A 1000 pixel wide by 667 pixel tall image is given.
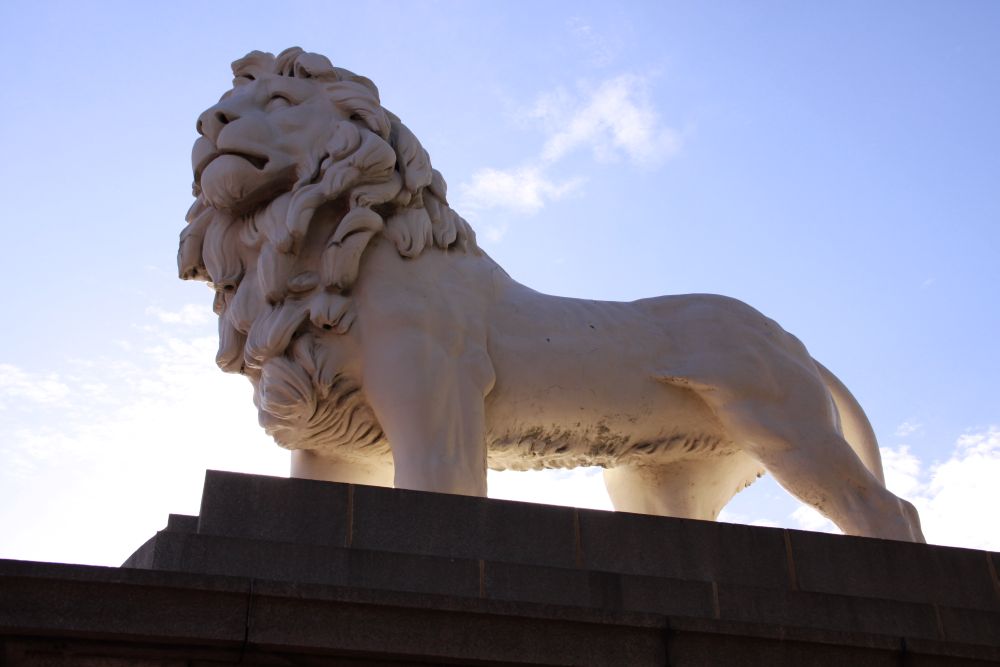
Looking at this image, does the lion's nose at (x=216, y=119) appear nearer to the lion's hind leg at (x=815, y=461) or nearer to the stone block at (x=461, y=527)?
the stone block at (x=461, y=527)

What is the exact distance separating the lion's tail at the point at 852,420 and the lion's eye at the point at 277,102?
11.9 feet

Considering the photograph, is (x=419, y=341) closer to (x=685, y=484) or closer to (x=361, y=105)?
(x=361, y=105)

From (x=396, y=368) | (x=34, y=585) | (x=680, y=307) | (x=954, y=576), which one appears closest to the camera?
(x=34, y=585)

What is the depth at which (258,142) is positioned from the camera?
6.94 meters

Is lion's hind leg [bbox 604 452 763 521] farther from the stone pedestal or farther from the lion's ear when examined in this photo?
the lion's ear

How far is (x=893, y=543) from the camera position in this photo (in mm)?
5879

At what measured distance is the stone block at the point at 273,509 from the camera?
494cm

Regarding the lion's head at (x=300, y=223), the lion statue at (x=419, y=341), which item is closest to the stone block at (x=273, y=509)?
the lion statue at (x=419, y=341)

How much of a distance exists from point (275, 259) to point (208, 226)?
64cm

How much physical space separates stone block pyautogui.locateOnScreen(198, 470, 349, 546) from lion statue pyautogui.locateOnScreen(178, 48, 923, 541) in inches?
44.9

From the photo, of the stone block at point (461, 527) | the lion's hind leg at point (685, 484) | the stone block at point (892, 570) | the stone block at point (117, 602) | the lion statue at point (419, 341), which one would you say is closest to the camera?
the stone block at point (117, 602)

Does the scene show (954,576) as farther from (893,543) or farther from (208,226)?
(208,226)

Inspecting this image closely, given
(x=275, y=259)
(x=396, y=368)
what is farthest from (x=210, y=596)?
(x=275, y=259)

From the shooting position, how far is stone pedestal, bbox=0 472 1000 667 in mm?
4281
